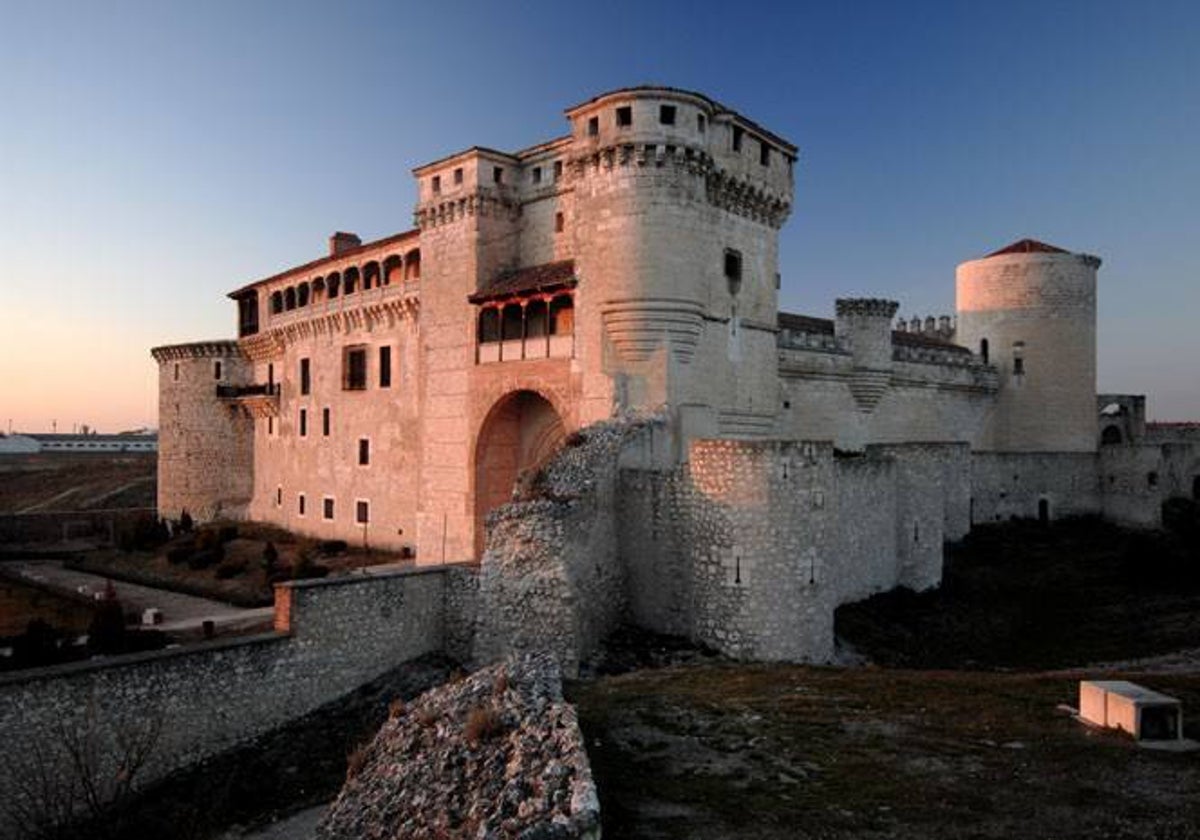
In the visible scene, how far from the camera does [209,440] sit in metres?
44.5

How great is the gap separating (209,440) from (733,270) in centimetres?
3114

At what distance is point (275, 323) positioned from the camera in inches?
1623

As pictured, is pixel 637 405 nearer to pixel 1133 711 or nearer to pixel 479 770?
pixel 479 770

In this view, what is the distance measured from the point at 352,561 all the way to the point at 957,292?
103ft

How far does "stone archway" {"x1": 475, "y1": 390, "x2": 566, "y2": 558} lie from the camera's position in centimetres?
2727

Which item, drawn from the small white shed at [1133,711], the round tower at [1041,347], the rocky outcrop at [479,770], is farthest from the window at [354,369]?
the small white shed at [1133,711]

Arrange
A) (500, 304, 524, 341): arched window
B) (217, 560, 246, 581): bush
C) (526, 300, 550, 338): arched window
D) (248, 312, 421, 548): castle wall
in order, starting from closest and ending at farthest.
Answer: (526, 300, 550, 338): arched window < (500, 304, 524, 341): arched window < (217, 560, 246, 581): bush < (248, 312, 421, 548): castle wall

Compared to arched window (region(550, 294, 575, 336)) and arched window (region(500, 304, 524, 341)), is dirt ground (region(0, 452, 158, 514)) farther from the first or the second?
arched window (region(550, 294, 575, 336))

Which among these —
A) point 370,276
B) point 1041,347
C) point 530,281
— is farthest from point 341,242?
point 1041,347

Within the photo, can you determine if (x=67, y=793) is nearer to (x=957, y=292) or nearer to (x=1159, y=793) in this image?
(x=1159, y=793)

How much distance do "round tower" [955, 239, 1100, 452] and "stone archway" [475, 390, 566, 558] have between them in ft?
76.7

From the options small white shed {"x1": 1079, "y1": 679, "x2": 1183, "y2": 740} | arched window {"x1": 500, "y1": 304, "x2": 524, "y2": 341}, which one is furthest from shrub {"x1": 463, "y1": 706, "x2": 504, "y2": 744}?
arched window {"x1": 500, "y1": 304, "x2": 524, "y2": 341}

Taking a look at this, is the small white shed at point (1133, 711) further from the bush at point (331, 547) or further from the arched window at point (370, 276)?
the arched window at point (370, 276)

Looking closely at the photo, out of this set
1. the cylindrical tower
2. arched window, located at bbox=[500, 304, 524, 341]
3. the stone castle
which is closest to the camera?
the stone castle
